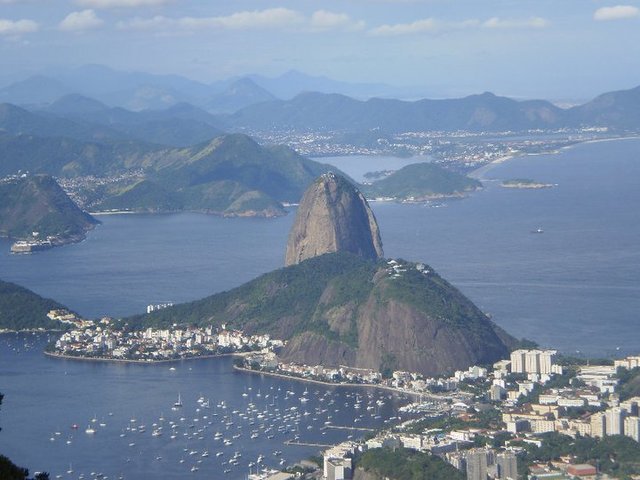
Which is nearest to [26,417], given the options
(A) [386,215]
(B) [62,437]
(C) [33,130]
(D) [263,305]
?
(B) [62,437]

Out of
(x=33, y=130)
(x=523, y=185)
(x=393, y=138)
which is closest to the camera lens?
(x=523, y=185)

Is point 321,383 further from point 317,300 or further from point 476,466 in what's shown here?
point 476,466

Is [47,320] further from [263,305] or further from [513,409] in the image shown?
[513,409]

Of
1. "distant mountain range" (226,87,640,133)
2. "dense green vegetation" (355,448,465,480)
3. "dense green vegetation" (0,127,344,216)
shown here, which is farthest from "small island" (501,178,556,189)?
"dense green vegetation" (355,448,465,480)

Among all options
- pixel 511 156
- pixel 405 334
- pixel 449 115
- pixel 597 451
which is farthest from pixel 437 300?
pixel 449 115

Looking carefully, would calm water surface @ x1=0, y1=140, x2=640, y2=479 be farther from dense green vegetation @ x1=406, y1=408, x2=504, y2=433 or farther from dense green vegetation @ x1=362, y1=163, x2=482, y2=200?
dense green vegetation @ x1=362, y1=163, x2=482, y2=200

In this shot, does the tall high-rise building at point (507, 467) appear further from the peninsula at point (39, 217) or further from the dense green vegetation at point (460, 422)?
the peninsula at point (39, 217)

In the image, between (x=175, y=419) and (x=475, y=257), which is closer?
(x=175, y=419)
